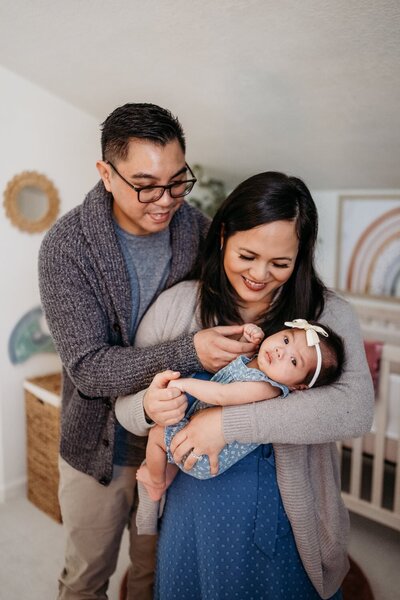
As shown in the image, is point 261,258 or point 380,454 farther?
point 380,454

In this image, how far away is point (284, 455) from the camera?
112 cm

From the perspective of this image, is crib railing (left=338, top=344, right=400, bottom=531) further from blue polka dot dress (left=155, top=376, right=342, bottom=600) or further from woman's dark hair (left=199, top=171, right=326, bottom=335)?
blue polka dot dress (left=155, top=376, right=342, bottom=600)

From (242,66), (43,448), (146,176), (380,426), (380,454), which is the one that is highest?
(242,66)

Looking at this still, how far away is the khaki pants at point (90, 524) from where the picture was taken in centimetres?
150

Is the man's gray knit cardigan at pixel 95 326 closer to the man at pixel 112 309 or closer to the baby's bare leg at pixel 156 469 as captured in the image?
the man at pixel 112 309

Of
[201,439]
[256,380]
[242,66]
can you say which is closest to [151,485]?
[201,439]

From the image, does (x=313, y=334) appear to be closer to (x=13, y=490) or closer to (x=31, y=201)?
(x=31, y=201)

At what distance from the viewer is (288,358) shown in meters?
1.16

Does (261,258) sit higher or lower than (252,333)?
higher

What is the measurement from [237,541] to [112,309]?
2.14ft

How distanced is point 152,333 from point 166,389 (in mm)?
273

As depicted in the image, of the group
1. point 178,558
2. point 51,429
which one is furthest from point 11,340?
point 178,558

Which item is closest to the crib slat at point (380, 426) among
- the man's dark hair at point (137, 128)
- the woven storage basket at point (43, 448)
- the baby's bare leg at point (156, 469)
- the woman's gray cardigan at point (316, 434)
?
the woman's gray cardigan at point (316, 434)

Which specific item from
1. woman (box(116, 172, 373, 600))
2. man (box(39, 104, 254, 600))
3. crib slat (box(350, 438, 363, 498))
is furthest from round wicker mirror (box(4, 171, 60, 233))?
crib slat (box(350, 438, 363, 498))
